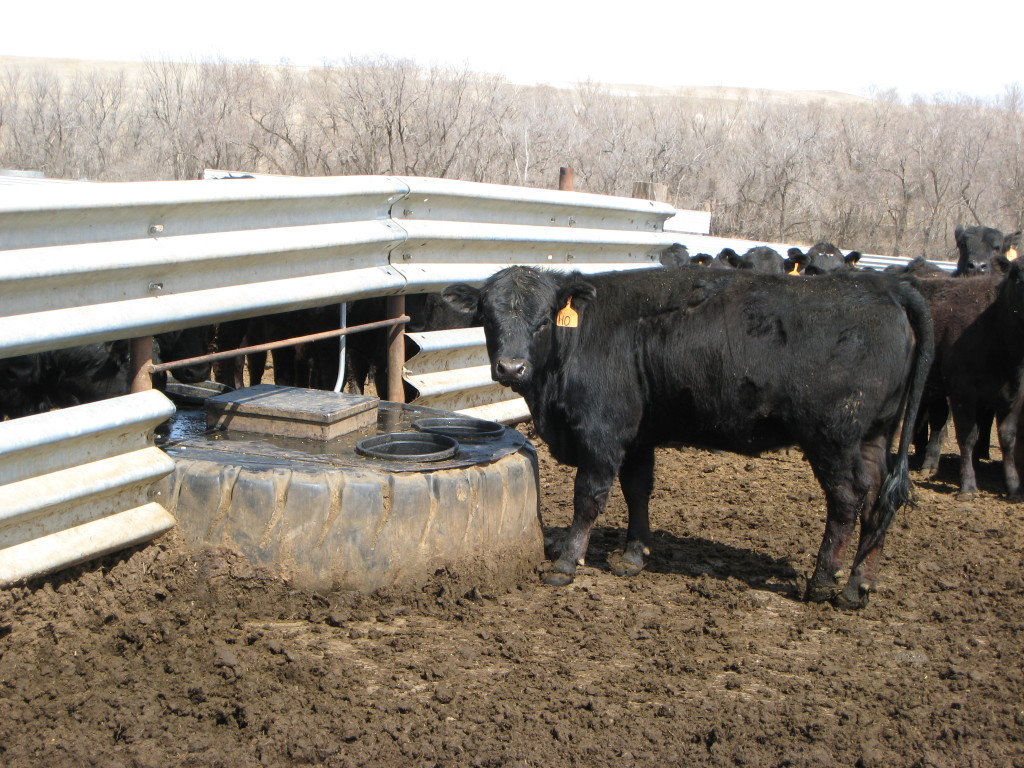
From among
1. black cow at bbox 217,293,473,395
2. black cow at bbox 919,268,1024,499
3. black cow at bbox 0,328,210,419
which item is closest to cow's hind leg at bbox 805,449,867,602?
black cow at bbox 217,293,473,395

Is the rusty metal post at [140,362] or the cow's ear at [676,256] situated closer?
the rusty metal post at [140,362]

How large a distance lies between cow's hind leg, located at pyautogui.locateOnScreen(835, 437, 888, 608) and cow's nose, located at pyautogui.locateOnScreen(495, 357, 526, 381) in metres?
1.89

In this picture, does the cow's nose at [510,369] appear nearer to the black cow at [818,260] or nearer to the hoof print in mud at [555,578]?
the hoof print in mud at [555,578]

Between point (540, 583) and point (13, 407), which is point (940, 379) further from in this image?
point (13, 407)

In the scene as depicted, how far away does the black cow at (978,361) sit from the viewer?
878 cm

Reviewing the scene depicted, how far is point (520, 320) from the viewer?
19.2 feet

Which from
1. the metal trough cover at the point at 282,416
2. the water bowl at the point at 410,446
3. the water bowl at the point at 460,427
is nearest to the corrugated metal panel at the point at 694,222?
the water bowl at the point at 460,427

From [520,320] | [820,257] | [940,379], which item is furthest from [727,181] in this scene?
[520,320]

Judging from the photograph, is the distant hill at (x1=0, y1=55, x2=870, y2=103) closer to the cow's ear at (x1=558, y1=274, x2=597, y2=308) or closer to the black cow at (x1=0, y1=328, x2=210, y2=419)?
the cow's ear at (x1=558, y1=274, x2=597, y2=308)

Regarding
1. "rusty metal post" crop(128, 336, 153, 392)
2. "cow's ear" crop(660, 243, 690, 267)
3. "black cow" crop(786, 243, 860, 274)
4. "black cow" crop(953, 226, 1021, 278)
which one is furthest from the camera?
"black cow" crop(953, 226, 1021, 278)

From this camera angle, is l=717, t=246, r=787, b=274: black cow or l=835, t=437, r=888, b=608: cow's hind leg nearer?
l=835, t=437, r=888, b=608: cow's hind leg

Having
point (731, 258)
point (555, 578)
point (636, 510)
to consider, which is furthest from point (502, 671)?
point (731, 258)

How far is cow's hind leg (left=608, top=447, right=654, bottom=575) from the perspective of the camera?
19.2ft

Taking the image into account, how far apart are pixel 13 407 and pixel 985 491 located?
7383 millimetres
